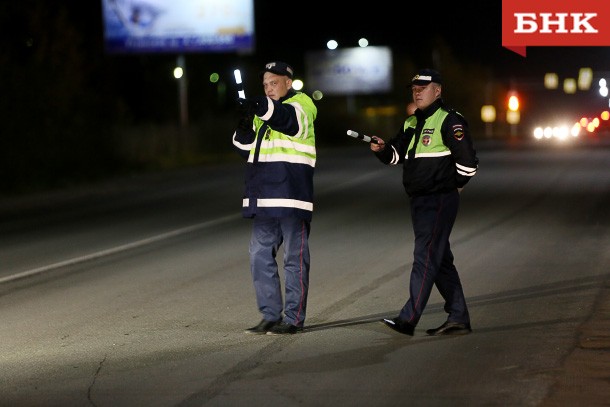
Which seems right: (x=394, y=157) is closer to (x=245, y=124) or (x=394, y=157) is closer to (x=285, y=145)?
(x=285, y=145)

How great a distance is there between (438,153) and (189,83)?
48.8 m

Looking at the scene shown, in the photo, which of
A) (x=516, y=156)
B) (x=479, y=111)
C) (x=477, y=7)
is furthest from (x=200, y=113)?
(x=479, y=111)

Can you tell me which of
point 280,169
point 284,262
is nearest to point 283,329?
point 284,262

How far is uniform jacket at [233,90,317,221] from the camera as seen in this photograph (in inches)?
335

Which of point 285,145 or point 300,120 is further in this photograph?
point 285,145

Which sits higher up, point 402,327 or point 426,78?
point 426,78

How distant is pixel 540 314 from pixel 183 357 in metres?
2.98

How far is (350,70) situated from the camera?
7100cm

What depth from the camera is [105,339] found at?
8.73 meters

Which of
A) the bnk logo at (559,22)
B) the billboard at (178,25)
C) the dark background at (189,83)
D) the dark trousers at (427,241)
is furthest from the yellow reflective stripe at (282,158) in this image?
the billboard at (178,25)

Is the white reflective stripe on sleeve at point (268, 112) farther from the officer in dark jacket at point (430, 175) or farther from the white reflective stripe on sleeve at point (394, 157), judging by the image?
Answer: the white reflective stripe on sleeve at point (394, 157)

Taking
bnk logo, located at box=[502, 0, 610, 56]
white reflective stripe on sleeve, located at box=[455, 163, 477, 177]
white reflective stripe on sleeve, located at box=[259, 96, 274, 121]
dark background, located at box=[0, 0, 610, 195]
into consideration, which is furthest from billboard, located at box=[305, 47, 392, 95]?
white reflective stripe on sleeve, located at box=[259, 96, 274, 121]

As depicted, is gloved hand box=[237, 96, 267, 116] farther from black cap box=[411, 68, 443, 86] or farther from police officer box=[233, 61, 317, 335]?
black cap box=[411, 68, 443, 86]

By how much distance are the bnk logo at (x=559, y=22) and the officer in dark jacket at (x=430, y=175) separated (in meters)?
7.03
